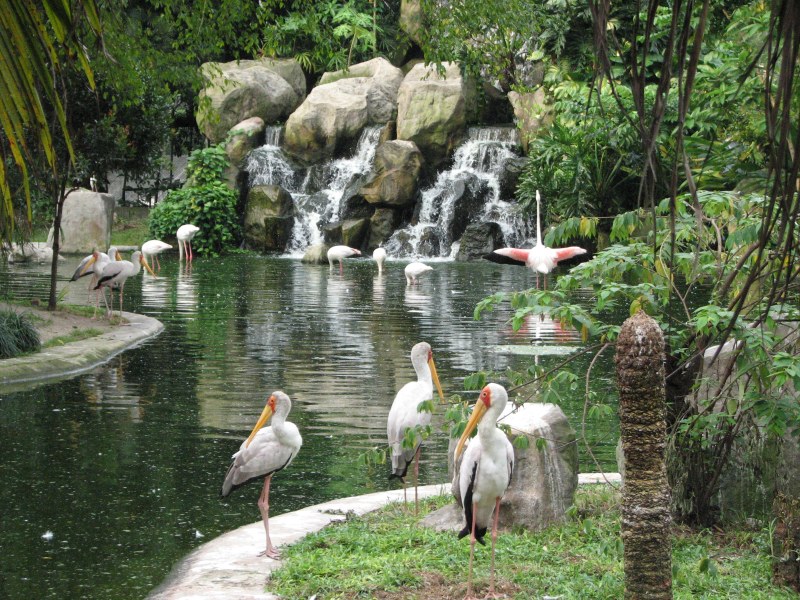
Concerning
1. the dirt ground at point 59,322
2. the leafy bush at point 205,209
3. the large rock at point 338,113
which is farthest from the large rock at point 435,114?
the dirt ground at point 59,322

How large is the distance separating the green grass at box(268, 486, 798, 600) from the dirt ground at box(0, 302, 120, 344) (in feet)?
28.7

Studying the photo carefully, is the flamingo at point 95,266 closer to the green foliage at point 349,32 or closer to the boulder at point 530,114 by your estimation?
the green foliage at point 349,32

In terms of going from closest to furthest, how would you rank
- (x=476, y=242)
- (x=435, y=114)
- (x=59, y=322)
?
1. (x=59, y=322)
2. (x=476, y=242)
3. (x=435, y=114)

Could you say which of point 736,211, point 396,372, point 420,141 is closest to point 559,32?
point 420,141

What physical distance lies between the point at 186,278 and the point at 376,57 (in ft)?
47.2

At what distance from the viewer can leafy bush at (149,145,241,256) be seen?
102 feet

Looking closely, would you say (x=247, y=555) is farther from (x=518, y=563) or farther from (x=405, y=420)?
(x=518, y=563)

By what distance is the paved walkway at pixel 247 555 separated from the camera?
16.8ft

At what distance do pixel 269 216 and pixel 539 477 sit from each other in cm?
2600

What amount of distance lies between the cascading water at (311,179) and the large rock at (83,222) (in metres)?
5.36

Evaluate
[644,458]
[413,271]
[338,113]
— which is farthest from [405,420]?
[338,113]

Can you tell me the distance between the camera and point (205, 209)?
3081 cm

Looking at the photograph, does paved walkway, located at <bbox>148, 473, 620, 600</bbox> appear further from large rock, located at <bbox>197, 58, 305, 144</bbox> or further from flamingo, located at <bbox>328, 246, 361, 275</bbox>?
large rock, located at <bbox>197, 58, 305, 144</bbox>

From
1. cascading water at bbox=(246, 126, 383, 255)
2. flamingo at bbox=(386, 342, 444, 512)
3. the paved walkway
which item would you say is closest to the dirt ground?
the paved walkway
